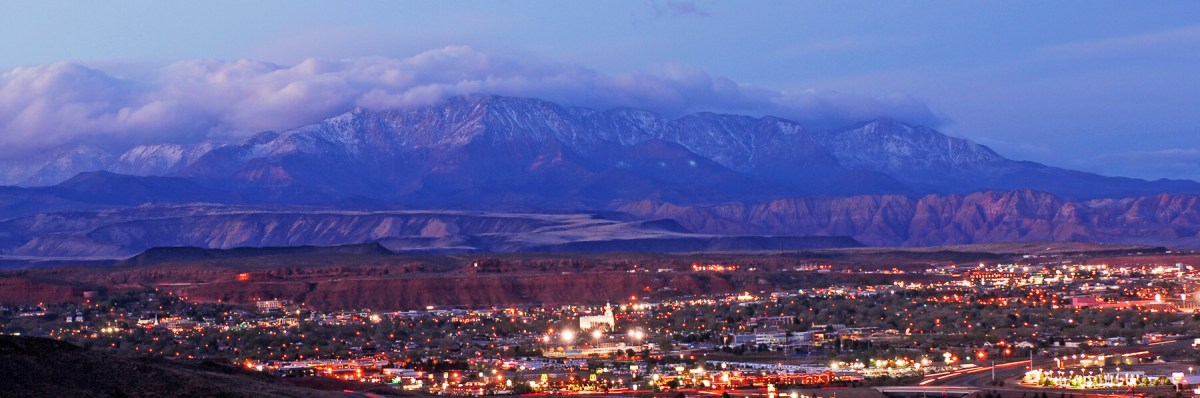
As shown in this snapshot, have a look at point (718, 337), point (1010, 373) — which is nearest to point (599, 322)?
point (718, 337)

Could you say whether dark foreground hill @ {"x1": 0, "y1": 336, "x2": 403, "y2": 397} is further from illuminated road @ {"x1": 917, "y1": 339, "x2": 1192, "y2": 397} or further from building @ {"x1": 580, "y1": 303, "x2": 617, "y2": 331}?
building @ {"x1": 580, "y1": 303, "x2": 617, "y2": 331}

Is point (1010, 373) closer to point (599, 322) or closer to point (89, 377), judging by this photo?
point (89, 377)

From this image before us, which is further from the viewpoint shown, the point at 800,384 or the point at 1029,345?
the point at 1029,345

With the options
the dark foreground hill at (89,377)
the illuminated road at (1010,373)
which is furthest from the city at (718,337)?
the dark foreground hill at (89,377)

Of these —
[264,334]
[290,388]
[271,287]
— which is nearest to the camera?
[290,388]

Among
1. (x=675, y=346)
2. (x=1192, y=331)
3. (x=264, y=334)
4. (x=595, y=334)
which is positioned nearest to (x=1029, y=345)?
(x=1192, y=331)

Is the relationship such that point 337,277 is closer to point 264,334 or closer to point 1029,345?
point 264,334

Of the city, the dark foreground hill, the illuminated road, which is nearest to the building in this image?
the city

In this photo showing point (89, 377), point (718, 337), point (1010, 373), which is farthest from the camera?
point (718, 337)
